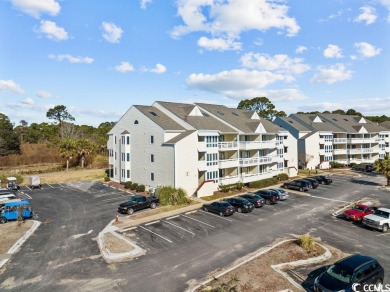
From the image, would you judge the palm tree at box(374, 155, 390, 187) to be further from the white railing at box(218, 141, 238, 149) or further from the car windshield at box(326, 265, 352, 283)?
the car windshield at box(326, 265, 352, 283)

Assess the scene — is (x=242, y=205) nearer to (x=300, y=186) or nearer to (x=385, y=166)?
(x=300, y=186)

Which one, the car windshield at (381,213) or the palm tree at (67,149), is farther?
the palm tree at (67,149)

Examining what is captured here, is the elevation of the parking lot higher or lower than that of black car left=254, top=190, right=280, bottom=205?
lower

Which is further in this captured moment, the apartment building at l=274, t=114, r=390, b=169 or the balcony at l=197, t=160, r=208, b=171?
the apartment building at l=274, t=114, r=390, b=169

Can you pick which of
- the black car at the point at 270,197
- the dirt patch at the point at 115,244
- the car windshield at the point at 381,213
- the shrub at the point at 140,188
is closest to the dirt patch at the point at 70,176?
the shrub at the point at 140,188

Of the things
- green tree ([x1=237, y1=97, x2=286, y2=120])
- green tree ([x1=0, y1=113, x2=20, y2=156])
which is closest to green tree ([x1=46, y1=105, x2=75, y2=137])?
green tree ([x1=0, y1=113, x2=20, y2=156])

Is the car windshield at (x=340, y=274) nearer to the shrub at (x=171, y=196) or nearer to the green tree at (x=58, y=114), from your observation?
the shrub at (x=171, y=196)

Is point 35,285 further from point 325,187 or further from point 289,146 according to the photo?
point 289,146

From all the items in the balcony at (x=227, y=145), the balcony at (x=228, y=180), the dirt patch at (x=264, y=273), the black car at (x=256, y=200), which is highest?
the balcony at (x=227, y=145)
